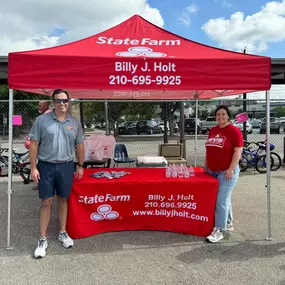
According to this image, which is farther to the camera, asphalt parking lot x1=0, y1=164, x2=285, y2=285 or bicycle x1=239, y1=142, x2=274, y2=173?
bicycle x1=239, y1=142, x2=274, y2=173

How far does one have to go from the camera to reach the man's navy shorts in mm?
3334

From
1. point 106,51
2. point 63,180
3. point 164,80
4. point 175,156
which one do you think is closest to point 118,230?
point 63,180

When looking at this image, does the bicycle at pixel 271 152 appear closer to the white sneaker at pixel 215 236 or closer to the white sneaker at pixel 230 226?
the white sneaker at pixel 230 226

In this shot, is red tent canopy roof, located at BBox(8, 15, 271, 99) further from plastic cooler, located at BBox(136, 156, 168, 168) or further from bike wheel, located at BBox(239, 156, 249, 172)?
bike wheel, located at BBox(239, 156, 249, 172)

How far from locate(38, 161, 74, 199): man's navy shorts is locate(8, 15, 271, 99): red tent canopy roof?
87 centimetres

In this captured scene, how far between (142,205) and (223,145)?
124 centimetres

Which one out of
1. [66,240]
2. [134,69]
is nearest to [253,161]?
[134,69]

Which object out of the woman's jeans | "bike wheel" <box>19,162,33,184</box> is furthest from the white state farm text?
"bike wheel" <box>19,162,33,184</box>

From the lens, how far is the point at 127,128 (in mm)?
12305

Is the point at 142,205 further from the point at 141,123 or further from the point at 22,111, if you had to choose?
the point at 22,111

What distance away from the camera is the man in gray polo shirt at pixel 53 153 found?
3.28 metres

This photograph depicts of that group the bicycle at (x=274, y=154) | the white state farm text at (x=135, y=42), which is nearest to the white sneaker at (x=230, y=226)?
the white state farm text at (x=135, y=42)

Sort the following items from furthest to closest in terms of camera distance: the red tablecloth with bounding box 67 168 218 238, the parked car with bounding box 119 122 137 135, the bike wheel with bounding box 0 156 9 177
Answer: the parked car with bounding box 119 122 137 135 < the bike wheel with bounding box 0 156 9 177 < the red tablecloth with bounding box 67 168 218 238

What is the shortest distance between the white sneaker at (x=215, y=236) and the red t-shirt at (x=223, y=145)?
0.75 metres
